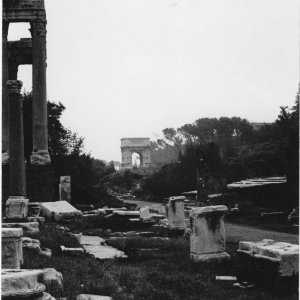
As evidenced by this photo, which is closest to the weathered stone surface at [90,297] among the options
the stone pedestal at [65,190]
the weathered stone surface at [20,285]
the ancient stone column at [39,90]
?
the weathered stone surface at [20,285]

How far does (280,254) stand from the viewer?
508cm

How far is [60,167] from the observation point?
2425 centimetres

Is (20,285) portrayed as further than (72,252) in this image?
No

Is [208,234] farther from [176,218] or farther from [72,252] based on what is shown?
[176,218]

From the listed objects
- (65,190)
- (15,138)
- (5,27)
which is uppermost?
(5,27)

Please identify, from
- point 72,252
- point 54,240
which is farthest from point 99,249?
point 72,252

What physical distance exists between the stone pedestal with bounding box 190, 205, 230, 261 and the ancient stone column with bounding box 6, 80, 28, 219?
16.8 feet

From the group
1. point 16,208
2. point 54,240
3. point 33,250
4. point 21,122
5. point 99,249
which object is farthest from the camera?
point 21,122

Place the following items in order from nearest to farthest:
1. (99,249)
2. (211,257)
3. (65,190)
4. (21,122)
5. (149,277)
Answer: (149,277)
(211,257)
(99,249)
(21,122)
(65,190)

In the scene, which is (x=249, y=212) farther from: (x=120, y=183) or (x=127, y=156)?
(x=127, y=156)

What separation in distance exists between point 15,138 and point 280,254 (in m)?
7.82

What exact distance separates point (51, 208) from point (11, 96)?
3.24m

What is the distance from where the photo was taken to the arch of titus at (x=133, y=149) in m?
65.4

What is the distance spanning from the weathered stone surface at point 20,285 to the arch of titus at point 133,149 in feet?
203
